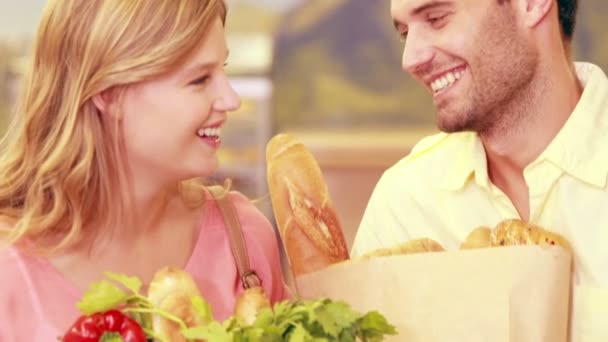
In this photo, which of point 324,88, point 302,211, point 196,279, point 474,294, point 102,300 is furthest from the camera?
point 324,88

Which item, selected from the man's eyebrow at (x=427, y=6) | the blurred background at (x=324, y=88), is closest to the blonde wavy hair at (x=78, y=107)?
the man's eyebrow at (x=427, y=6)

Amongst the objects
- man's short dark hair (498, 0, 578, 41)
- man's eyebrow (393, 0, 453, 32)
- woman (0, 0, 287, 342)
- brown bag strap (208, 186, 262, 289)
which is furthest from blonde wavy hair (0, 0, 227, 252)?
man's short dark hair (498, 0, 578, 41)

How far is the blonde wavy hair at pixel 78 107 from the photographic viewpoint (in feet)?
4.51

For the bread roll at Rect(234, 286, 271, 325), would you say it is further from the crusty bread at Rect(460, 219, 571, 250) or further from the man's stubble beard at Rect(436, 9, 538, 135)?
the man's stubble beard at Rect(436, 9, 538, 135)

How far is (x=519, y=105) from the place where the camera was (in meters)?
1.45

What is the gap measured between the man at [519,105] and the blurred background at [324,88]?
110cm

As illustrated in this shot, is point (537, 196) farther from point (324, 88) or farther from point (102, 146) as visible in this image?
point (324, 88)

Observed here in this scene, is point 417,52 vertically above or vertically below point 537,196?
above

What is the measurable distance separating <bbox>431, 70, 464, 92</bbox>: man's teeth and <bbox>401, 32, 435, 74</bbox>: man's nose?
0.03 m

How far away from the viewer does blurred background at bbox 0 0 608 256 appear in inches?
111

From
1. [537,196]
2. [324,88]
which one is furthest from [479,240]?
[324,88]

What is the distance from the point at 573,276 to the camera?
4.49 feet

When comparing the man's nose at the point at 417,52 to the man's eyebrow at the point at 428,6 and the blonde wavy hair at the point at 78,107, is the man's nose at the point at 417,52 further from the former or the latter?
the blonde wavy hair at the point at 78,107

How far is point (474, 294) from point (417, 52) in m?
0.38
